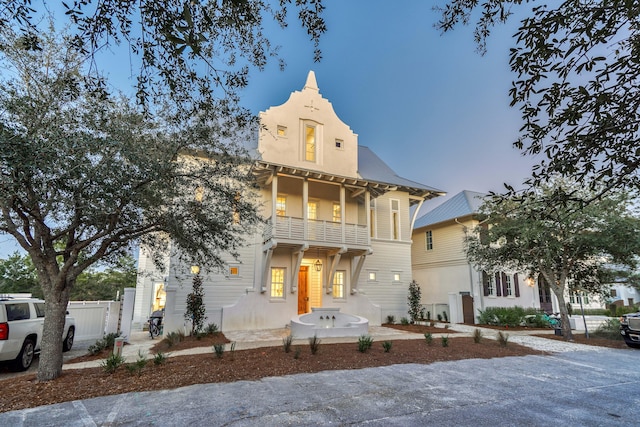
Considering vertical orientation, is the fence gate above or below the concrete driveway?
above

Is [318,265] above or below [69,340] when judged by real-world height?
above

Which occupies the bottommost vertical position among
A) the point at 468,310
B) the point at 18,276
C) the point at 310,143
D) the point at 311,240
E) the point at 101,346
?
the point at 101,346

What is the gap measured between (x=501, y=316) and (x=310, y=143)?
501 inches

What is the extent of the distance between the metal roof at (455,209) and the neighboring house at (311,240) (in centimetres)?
212

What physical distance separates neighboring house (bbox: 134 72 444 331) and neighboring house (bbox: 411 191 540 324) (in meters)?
2.86

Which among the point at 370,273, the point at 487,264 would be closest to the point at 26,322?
the point at 370,273

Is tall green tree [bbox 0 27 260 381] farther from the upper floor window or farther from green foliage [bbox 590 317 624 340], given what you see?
green foliage [bbox 590 317 624 340]

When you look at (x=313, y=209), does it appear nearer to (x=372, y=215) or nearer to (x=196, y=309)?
(x=372, y=215)

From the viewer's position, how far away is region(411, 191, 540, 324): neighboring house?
18.4 m

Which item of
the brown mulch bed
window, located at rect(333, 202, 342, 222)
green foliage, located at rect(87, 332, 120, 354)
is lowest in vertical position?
the brown mulch bed

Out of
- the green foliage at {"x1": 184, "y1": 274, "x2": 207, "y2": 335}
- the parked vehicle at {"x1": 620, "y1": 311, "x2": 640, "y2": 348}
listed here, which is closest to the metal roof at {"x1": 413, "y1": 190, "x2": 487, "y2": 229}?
the parked vehicle at {"x1": 620, "y1": 311, "x2": 640, "y2": 348}

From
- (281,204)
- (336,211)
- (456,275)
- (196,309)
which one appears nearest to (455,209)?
(456,275)

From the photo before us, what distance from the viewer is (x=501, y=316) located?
1691 centimetres

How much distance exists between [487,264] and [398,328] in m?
4.68
